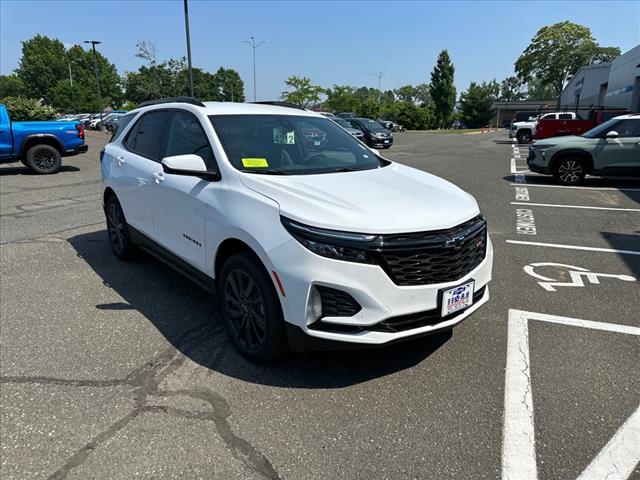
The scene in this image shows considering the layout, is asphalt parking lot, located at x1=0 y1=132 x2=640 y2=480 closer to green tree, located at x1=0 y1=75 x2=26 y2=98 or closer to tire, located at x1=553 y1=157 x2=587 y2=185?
tire, located at x1=553 y1=157 x2=587 y2=185

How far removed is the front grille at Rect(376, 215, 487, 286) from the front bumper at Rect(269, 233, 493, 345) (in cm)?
5

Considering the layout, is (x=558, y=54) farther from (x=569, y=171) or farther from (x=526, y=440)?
(x=526, y=440)

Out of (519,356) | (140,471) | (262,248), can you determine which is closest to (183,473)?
(140,471)

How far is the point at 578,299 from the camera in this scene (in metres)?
4.34

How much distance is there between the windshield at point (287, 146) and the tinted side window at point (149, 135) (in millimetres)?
926

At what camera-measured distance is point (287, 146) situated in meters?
3.83

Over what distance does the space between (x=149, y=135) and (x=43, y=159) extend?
10662 mm

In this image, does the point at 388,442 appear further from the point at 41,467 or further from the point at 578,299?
the point at 578,299

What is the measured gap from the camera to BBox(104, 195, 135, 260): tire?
5129 mm

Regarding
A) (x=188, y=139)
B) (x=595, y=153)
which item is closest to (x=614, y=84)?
(x=595, y=153)

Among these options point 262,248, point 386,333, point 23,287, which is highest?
point 262,248

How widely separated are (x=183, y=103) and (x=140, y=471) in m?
3.09

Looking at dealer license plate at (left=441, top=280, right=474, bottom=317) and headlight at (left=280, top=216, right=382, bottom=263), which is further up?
headlight at (left=280, top=216, right=382, bottom=263)

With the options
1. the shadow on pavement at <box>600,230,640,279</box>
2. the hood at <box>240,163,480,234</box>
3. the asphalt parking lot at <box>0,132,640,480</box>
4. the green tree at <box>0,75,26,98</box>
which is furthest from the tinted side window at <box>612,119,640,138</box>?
the green tree at <box>0,75,26,98</box>
